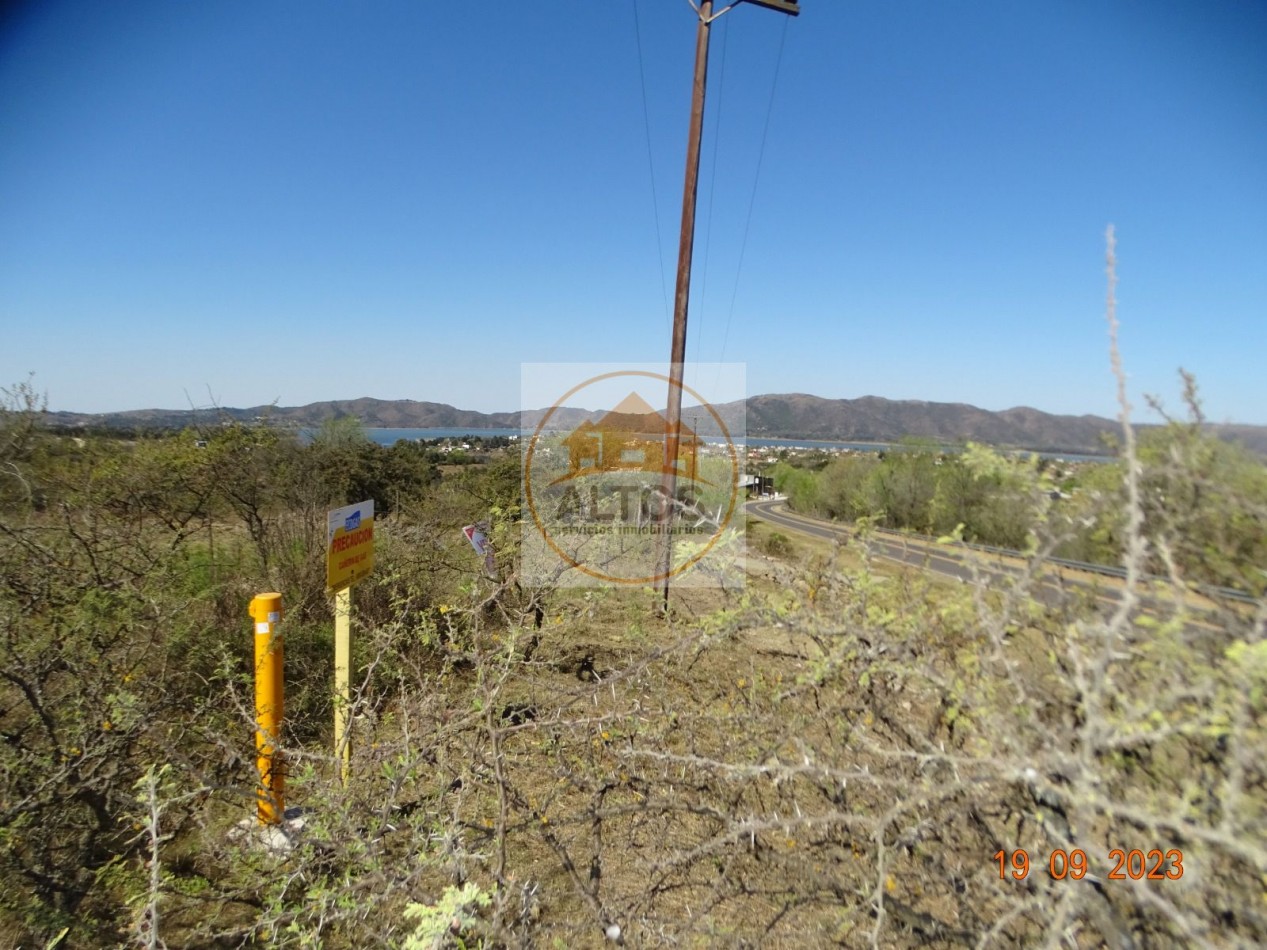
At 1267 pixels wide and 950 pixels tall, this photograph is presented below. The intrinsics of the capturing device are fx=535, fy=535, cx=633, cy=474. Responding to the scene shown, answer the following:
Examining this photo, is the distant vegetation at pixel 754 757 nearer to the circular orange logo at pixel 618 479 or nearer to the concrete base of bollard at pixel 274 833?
the concrete base of bollard at pixel 274 833

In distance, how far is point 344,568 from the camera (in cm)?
306

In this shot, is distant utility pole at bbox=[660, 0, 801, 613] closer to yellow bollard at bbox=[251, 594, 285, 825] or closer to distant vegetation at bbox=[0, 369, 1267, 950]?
distant vegetation at bbox=[0, 369, 1267, 950]

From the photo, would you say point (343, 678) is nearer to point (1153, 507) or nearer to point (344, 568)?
point (344, 568)

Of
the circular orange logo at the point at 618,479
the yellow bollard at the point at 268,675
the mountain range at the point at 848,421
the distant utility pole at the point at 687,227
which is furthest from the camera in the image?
the distant utility pole at the point at 687,227

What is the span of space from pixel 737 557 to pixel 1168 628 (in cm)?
98

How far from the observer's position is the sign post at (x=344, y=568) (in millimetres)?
2894

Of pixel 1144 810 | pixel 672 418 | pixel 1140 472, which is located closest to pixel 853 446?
pixel 1140 472

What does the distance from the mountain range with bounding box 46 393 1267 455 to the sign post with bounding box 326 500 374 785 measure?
8.79 ft

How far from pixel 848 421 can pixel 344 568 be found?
291 cm

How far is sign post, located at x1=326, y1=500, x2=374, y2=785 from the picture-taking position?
289 centimetres

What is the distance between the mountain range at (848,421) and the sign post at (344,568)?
2.68 meters
